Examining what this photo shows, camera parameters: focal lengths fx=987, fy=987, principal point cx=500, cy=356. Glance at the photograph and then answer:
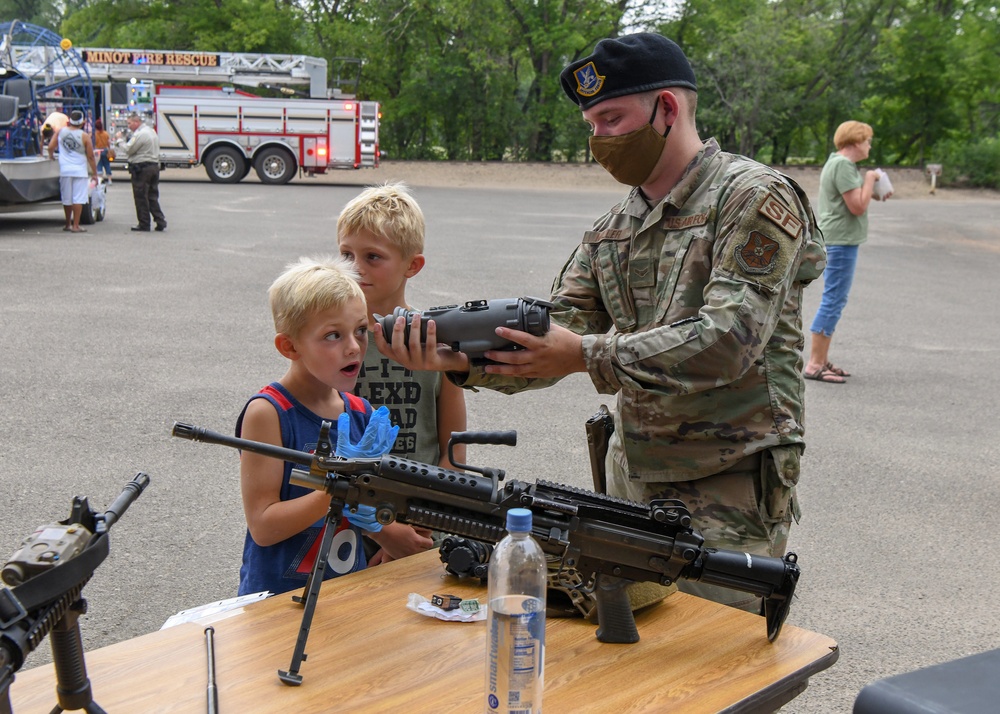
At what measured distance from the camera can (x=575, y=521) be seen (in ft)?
6.89

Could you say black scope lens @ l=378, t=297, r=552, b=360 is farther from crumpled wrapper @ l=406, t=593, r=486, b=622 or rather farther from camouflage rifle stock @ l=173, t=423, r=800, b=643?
crumpled wrapper @ l=406, t=593, r=486, b=622

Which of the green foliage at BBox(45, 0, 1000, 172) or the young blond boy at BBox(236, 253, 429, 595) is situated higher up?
the green foliage at BBox(45, 0, 1000, 172)

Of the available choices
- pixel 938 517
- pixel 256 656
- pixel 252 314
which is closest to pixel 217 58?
pixel 252 314

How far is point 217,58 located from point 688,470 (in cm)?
2916

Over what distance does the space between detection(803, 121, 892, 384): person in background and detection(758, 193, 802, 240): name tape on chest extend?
5923 mm

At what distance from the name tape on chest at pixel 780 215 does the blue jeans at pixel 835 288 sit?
19.3ft

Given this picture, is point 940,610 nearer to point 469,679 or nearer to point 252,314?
point 469,679

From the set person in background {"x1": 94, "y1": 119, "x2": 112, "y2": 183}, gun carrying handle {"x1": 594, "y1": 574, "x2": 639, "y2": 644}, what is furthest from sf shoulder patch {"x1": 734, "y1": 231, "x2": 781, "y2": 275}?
person in background {"x1": 94, "y1": 119, "x2": 112, "y2": 183}

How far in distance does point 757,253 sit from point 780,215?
0.12 meters

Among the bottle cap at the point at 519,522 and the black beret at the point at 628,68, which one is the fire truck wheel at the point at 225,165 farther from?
the bottle cap at the point at 519,522

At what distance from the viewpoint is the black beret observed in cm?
254

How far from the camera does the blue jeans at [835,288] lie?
805cm

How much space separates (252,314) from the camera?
31.8ft

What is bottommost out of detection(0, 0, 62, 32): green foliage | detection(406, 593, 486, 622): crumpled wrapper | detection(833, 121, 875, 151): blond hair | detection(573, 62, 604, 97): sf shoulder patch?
detection(406, 593, 486, 622): crumpled wrapper
